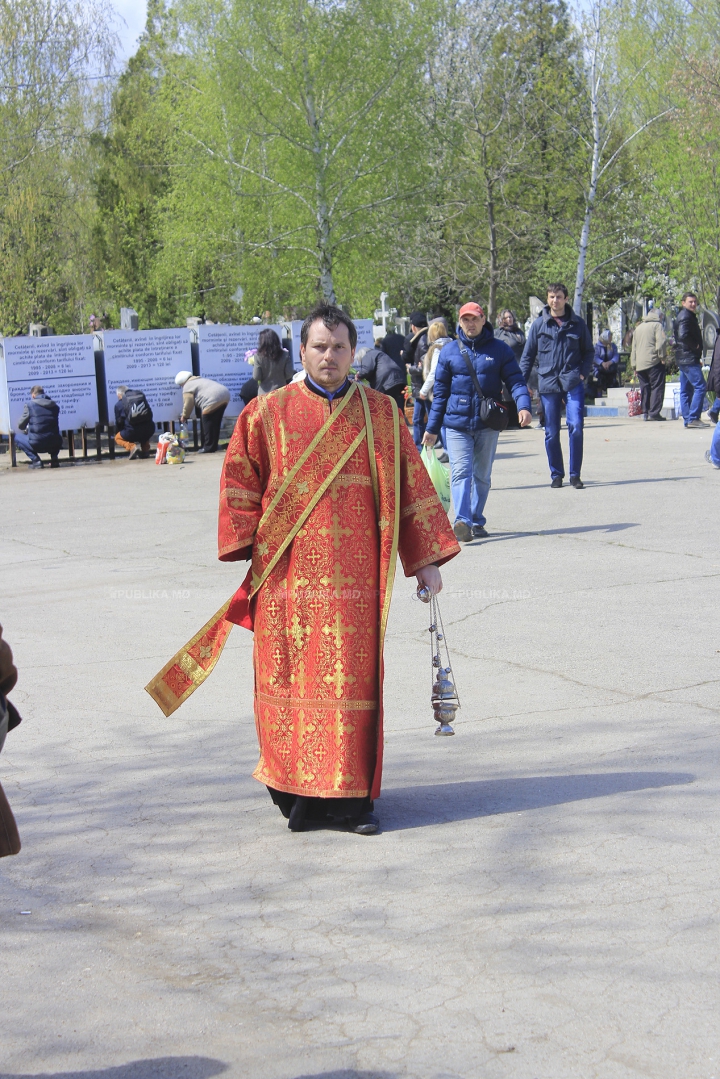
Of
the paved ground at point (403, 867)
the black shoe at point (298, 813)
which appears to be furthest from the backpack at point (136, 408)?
the black shoe at point (298, 813)

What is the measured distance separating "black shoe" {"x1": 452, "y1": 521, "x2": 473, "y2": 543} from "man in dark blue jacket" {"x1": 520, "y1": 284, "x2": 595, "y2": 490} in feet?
7.78

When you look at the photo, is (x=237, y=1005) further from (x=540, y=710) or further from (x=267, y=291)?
(x=267, y=291)

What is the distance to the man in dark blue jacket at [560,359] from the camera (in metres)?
12.6

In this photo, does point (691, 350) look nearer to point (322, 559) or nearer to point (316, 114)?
point (316, 114)

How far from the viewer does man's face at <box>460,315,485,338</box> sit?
413 inches

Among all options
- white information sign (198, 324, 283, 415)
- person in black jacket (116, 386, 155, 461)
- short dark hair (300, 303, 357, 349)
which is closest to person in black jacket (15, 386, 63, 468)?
person in black jacket (116, 386, 155, 461)

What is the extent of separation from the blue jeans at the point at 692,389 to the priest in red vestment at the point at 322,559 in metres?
16.2

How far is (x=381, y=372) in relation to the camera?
1577cm

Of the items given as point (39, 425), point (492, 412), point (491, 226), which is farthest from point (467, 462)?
point (491, 226)

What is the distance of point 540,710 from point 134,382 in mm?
15188

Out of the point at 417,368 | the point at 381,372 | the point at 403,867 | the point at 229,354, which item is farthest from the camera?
the point at 229,354

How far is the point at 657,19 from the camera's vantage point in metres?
36.6

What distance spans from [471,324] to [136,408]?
978 centimetres

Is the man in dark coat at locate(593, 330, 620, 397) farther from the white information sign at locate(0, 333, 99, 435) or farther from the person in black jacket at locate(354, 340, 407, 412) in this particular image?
the person in black jacket at locate(354, 340, 407, 412)
